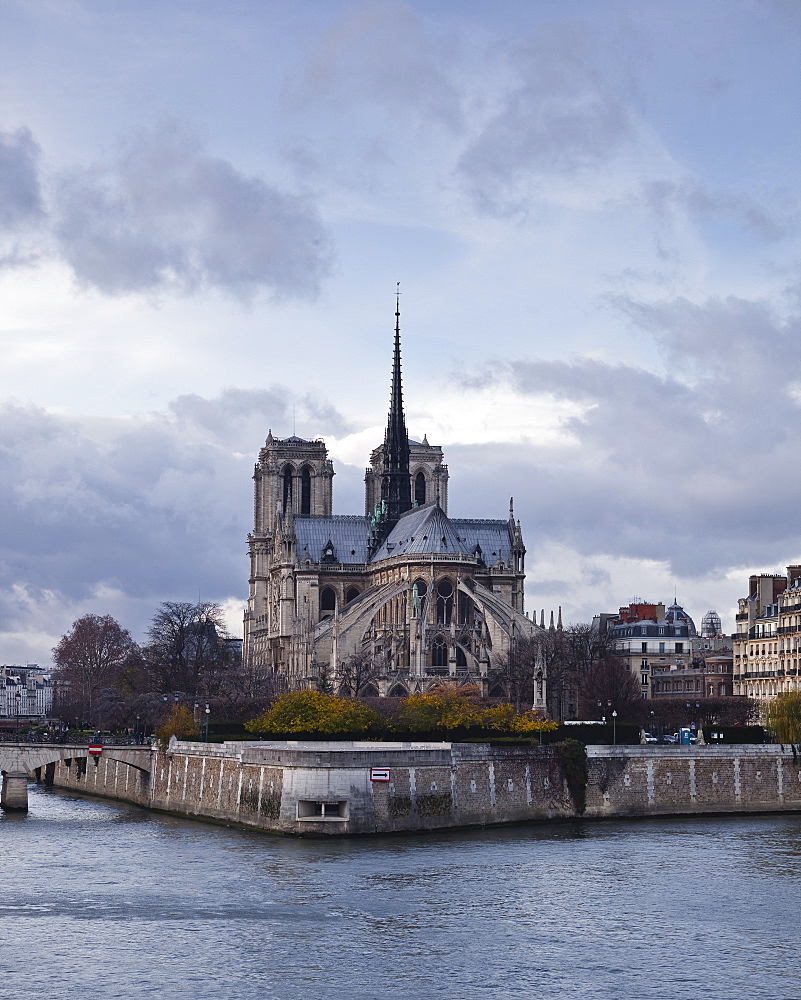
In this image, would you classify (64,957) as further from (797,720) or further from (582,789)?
(797,720)

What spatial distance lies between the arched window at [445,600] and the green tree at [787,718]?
172 feet

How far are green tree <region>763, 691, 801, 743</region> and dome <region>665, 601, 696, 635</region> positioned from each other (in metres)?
53.5

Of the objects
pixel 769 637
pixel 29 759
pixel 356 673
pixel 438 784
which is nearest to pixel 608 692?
pixel 769 637

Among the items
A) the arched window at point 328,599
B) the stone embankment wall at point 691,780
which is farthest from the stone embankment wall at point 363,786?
the arched window at point 328,599

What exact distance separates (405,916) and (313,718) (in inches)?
1259

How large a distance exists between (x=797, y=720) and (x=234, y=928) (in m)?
34.0

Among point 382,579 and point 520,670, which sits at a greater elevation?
point 382,579

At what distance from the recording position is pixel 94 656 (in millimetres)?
136125

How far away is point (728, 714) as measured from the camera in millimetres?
94562

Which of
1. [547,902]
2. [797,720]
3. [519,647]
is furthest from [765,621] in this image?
[547,902]

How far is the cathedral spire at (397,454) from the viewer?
14138cm

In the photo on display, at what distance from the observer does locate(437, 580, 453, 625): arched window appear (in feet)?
400

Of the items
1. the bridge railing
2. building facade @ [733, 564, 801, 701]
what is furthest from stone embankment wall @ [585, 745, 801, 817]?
building facade @ [733, 564, 801, 701]

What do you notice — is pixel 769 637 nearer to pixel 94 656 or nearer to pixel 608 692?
pixel 608 692
